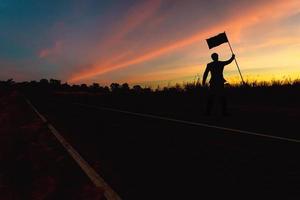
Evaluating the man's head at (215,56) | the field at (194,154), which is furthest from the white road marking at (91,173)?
the man's head at (215,56)

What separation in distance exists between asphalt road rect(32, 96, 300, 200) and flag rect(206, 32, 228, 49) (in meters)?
7.06

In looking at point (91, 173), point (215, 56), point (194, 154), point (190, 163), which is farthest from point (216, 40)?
point (91, 173)

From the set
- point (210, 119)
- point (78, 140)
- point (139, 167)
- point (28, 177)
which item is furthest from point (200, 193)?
point (210, 119)

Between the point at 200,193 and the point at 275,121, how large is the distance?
28.0ft

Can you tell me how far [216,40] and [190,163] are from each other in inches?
489

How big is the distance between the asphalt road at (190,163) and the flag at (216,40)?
A: 706cm

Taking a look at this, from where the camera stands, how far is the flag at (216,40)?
2008 centimetres

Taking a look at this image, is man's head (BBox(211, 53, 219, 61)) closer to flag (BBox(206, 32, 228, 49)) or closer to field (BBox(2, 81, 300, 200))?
field (BBox(2, 81, 300, 200))

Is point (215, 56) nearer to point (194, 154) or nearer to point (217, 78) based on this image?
point (217, 78)

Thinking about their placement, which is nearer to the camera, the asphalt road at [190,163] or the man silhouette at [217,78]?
the asphalt road at [190,163]

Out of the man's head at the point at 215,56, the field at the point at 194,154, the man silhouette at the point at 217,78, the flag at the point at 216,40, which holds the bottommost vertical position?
the field at the point at 194,154

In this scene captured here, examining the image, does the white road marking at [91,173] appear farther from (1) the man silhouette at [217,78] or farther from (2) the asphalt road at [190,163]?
(1) the man silhouette at [217,78]

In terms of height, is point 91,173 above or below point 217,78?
below

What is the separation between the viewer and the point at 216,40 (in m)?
20.3
